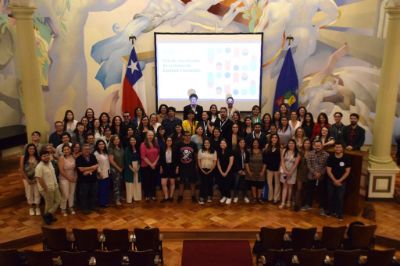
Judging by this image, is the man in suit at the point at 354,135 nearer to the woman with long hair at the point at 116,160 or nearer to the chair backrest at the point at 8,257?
the woman with long hair at the point at 116,160

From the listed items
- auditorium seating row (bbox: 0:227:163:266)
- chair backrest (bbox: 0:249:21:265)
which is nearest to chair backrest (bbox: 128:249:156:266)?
auditorium seating row (bbox: 0:227:163:266)

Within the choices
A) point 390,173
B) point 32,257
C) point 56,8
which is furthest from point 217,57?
point 32,257

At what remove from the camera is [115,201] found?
7.30 meters

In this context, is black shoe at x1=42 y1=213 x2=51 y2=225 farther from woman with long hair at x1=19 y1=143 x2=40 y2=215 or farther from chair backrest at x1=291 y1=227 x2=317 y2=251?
chair backrest at x1=291 y1=227 x2=317 y2=251

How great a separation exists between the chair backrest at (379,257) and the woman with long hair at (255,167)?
8.49 feet

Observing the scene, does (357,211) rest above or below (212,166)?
below

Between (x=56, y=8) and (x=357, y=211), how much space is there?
777 cm

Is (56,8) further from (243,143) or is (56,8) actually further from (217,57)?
(243,143)

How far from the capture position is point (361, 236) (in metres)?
5.50

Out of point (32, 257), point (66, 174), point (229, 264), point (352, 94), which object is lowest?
point (229, 264)

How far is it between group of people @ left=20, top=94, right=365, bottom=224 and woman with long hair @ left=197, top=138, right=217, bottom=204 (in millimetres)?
17

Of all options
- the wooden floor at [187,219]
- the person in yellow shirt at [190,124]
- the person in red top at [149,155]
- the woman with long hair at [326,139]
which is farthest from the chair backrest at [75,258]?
the woman with long hair at [326,139]

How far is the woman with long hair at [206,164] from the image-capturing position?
706cm

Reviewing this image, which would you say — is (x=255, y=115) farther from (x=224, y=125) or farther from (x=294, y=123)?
(x=294, y=123)
